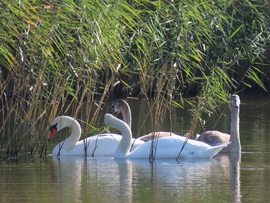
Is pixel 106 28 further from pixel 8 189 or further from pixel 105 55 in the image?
pixel 8 189

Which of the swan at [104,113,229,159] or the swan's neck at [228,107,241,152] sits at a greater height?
the swan's neck at [228,107,241,152]

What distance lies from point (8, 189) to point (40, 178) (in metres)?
0.80

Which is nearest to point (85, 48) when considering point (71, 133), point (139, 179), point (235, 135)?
point (139, 179)

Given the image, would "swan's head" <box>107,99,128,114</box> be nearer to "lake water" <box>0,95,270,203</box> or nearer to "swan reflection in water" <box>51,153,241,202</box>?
"lake water" <box>0,95,270,203</box>

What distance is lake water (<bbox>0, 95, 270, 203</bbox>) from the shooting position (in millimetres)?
8984

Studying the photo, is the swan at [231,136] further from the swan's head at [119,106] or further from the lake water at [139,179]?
the swan's head at [119,106]

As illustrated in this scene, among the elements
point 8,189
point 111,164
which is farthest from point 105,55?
point 8,189

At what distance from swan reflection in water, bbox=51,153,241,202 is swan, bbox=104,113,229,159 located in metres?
0.15

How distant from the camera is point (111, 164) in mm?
11688

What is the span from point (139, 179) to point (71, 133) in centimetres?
277

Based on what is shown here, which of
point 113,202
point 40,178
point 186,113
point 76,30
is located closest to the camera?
point 113,202

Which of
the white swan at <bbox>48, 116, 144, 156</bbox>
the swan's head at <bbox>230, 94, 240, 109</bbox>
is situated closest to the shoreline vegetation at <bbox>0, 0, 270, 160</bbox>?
the white swan at <bbox>48, 116, 144, 156</bbox>

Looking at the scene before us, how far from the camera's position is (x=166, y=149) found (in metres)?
12.2

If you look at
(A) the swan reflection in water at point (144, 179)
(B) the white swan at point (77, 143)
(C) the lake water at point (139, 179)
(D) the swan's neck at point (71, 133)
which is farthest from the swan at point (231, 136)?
(D) the swan's neck at point (71, 133)
